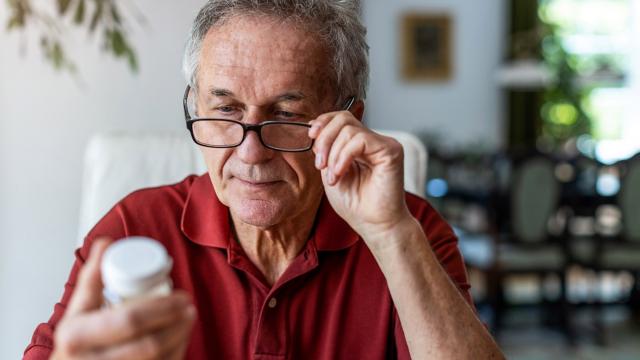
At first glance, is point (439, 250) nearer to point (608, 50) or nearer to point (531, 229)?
point (531, 229)

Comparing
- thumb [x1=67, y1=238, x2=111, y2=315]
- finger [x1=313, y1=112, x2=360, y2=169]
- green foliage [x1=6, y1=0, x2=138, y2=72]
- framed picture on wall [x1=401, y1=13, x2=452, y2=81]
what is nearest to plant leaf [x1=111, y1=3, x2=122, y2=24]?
green foliage [x1=6, y1=0, x2=138, y2=72]

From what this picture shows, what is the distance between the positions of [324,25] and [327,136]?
25cm

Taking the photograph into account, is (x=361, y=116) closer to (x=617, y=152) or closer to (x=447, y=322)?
(x=447, y=322)

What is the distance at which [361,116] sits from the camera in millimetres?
1353

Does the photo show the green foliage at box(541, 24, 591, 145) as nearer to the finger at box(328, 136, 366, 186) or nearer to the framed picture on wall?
the framed picture on wall

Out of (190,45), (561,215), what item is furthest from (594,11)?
(190,45)

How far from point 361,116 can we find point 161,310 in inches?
32.7

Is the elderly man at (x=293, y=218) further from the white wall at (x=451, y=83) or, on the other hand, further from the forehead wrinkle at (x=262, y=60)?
the white wall at (x=451, y=83)

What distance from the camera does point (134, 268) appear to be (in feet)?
1.85

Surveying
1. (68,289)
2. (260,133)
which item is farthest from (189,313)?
(68,289)

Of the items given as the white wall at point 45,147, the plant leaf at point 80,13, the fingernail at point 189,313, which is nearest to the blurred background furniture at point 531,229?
the white wall at point 45,147

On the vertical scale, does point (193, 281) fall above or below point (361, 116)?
below

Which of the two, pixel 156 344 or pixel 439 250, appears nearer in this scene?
pixel 156 344

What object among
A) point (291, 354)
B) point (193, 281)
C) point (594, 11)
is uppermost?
point (594, 11)
